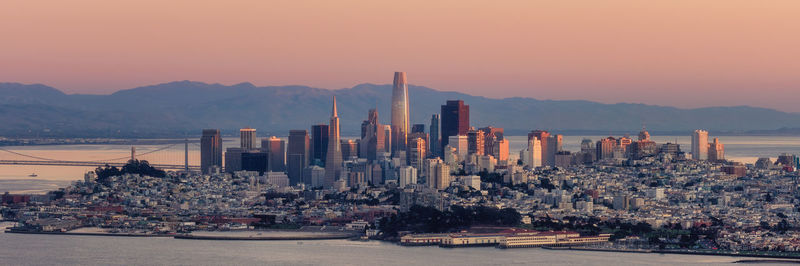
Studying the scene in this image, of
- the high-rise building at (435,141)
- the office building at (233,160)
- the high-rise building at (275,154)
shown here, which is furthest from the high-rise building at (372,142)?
the office building at (233,160)

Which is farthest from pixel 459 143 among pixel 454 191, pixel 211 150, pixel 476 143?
pixel 454 191

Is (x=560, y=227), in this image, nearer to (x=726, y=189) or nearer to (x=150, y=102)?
(x=726, y=189)

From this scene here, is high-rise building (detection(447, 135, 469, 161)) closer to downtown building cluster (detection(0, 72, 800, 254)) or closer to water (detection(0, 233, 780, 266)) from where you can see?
downtown building cluster (detection(0, 72, 800, 254))

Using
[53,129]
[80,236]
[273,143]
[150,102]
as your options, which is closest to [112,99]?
[150,102]

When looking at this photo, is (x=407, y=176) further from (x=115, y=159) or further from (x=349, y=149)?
(x=115, y=159)

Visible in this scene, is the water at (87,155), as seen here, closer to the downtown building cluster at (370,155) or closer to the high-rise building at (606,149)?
the downtown building cluster at (370,155)
